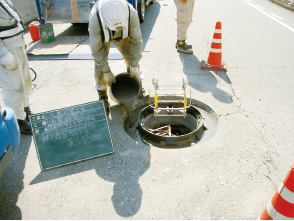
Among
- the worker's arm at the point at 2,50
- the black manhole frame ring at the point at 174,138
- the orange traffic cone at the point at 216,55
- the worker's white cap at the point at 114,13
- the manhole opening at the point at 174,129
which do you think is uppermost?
the worker's white cap at the point at 114,13

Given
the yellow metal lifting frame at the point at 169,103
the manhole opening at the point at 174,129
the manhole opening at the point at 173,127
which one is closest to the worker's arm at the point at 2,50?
Result: the manhole opening at the point at 173,127

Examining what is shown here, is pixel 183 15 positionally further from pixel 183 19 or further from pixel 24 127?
pixel 24 127

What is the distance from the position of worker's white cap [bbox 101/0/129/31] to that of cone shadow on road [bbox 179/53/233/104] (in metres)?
2.09

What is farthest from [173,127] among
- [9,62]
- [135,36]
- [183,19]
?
[183,19]

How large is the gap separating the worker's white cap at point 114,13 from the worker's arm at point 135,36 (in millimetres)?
311

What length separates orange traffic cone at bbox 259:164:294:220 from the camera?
5.82 ft

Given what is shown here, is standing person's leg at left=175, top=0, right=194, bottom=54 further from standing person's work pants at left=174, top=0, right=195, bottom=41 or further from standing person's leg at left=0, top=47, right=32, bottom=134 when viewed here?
standing person's leg at left=0, top=47, right=32, bottom=134

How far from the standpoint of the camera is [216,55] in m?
5.06

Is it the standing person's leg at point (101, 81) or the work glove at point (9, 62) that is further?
the standing person's leg at point (101, 81)

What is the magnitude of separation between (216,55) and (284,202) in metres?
3.72

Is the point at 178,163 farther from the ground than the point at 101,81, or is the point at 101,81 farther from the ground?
the point at 101,81

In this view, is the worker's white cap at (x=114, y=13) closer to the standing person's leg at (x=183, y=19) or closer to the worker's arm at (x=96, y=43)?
the worker's arm at (x=96, y=43)

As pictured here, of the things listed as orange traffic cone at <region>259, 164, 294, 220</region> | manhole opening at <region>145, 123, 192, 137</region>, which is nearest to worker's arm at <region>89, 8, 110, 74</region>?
manhole opening at <region>145, 123, 192, 137</region>

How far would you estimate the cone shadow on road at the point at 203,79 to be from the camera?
4.21 meters
